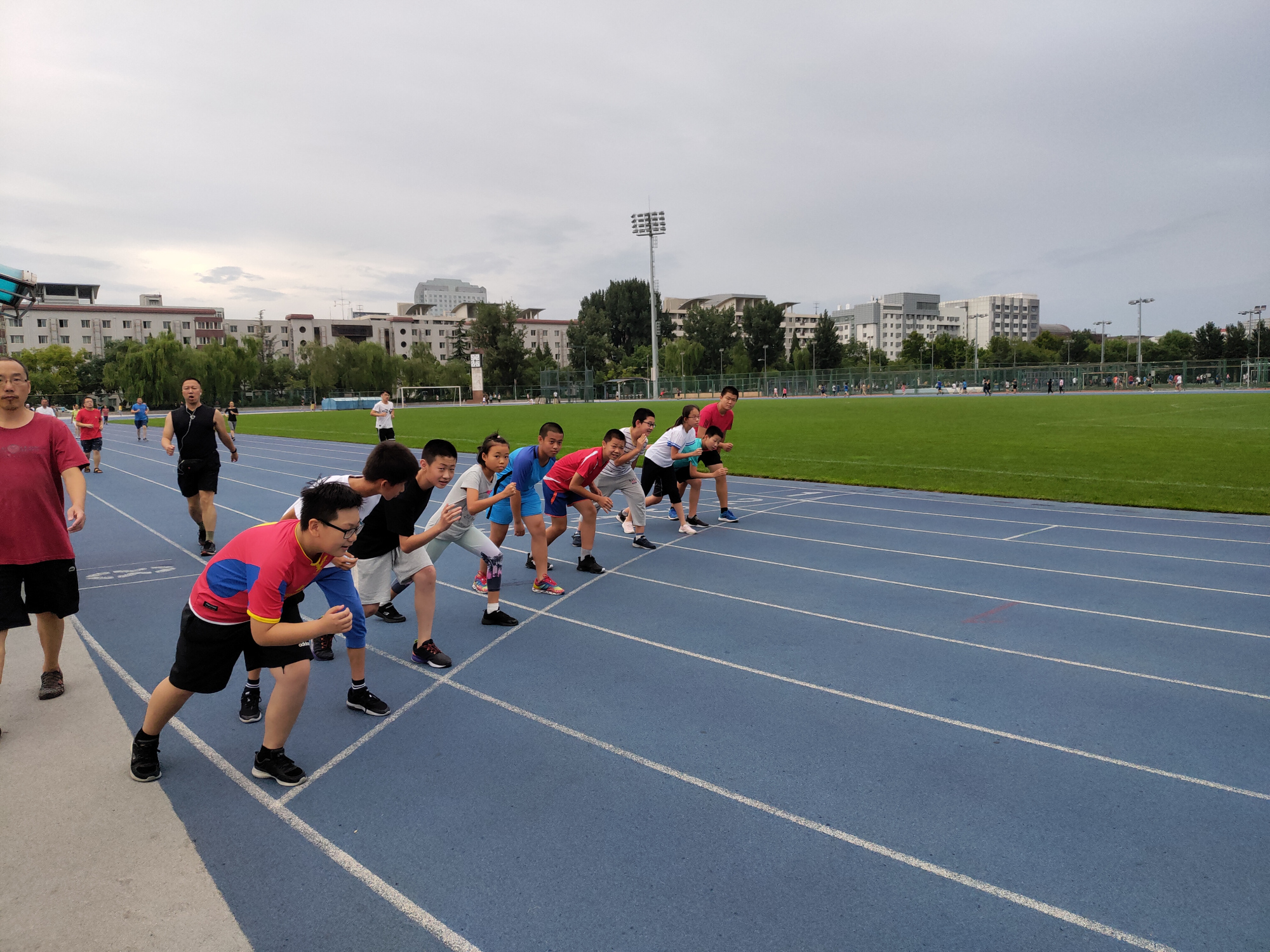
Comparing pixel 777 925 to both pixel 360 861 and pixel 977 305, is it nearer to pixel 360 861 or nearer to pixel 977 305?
pixel 360 861

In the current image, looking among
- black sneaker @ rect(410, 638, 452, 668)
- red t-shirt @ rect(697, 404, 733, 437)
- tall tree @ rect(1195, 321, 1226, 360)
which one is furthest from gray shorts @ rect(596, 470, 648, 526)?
tall tree @ rect(1195, 321, 1226, 360)

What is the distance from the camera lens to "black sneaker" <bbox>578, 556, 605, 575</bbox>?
795cm

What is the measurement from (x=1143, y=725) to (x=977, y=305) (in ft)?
620

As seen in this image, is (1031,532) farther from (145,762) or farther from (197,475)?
(197,475)

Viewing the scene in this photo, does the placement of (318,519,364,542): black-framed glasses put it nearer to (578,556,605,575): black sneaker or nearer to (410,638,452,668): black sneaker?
(410,638,452,668): black sneaker

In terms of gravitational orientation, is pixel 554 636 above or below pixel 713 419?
below

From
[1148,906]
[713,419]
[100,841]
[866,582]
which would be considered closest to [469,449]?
[713,419]

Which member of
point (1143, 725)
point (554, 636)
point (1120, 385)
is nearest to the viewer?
point (1143, 725)

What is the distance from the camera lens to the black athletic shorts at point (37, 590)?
4.34m

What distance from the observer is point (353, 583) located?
15.2ft

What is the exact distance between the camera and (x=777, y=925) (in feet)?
8.93

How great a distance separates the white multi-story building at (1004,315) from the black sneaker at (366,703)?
187 m

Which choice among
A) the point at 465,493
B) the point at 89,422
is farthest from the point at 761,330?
the point at 465,493

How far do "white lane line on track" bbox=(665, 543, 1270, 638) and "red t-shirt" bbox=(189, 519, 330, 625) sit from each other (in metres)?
5.45
